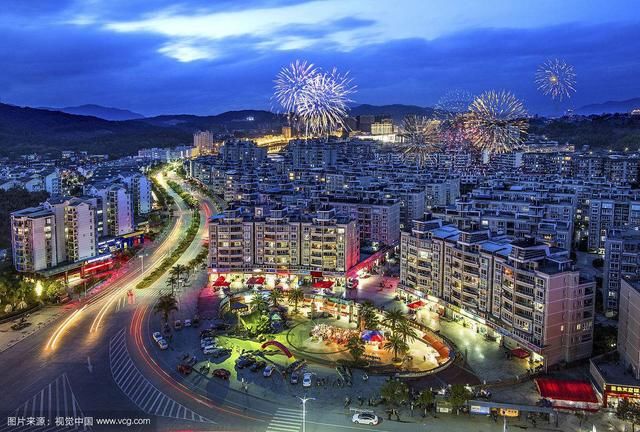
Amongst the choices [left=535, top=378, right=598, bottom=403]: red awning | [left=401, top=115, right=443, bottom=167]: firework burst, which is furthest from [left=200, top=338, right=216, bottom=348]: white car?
[left=401, top=115, right=443, bottom=167]: firework burst


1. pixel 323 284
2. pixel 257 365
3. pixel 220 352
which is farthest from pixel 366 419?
pixel 323 284

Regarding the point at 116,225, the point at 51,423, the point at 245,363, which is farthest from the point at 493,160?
the point at 51,423

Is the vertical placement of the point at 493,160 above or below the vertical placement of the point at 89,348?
above

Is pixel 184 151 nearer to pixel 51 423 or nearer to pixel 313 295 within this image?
pixel 313 295

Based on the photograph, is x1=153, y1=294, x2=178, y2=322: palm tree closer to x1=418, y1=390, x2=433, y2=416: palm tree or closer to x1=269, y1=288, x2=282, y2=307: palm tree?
x1=269, y1=288, x2=282, y2=307: palm tree

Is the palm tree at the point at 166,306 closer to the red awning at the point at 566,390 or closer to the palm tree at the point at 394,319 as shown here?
the palm tree at the point at 394,319

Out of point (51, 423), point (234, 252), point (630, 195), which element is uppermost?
point (630, 195)

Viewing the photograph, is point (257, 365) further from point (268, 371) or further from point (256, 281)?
point (256, 281)
